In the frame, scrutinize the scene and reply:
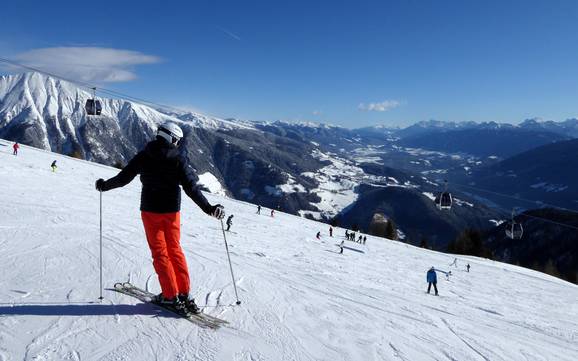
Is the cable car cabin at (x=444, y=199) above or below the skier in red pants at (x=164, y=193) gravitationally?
above

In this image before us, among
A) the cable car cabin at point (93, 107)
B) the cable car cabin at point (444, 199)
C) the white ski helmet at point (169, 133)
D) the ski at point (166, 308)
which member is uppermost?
the cable car cabin at point (93, 107)

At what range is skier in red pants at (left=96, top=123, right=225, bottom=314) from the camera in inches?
183

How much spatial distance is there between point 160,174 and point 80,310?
192cm

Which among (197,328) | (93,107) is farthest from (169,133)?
(93,107)

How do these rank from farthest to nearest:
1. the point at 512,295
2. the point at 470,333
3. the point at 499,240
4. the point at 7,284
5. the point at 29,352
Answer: the point at 499,240
the point at 512,295
the point at 470,333
the point at 7,284
the point at 29,352

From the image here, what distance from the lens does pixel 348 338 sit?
16.6ft

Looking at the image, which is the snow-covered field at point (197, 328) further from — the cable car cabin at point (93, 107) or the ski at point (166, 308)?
the cable car cabin at point (93, 107)

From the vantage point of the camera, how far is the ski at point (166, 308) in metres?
4.72

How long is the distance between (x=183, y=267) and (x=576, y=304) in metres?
27.2

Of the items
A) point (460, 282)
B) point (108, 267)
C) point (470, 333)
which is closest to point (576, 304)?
point (460, 282)

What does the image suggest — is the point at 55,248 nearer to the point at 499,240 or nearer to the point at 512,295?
the point at 512,295

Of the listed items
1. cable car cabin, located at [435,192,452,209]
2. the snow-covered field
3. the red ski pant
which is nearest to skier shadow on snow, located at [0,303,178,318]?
the snow-covered field

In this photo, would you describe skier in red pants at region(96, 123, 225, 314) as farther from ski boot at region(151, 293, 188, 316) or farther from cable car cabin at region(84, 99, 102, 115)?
cable car cabin at region(84, 99, 102, 115)

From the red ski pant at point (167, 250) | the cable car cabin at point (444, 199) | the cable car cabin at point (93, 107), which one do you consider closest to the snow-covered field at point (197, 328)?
the red ski pant at point (167, 250)
